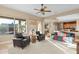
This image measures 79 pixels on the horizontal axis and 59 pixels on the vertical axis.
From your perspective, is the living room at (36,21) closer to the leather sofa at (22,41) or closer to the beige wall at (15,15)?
the beige wall at (15,15)

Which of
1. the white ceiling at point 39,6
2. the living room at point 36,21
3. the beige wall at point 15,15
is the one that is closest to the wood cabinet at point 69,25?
the living room at point 36,21

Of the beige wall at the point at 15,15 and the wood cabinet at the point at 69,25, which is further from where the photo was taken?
the wood cabinet at the point at 69,25

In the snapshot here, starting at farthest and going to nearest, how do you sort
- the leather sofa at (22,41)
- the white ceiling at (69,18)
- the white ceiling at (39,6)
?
the leather sofa at (22,41) < the white ceiling at (69,18) < the white ceiling at (39,6)

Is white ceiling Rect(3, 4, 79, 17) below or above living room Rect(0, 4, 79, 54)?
above

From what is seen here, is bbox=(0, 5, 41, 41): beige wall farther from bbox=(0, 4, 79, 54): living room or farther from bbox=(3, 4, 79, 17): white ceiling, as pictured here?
bbox=(3, 4, 79, 17): white ceiling

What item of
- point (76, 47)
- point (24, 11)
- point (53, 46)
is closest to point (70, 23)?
point (76, 47)

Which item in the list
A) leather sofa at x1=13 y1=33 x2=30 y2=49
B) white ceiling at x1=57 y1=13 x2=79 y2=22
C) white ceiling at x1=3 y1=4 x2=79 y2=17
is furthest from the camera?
leather sofa at x1=13 y1=33 x2=30 y2=49

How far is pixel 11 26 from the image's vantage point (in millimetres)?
2637

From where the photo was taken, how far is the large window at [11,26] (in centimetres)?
248

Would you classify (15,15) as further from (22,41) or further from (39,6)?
(22,41)

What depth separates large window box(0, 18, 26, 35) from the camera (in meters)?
2.48

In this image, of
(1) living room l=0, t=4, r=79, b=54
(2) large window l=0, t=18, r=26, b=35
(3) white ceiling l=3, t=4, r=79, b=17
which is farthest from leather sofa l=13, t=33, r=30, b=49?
(3) white ceiling l=3, t=4, r=79, b=17

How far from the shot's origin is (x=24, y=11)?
2650 millimetres
